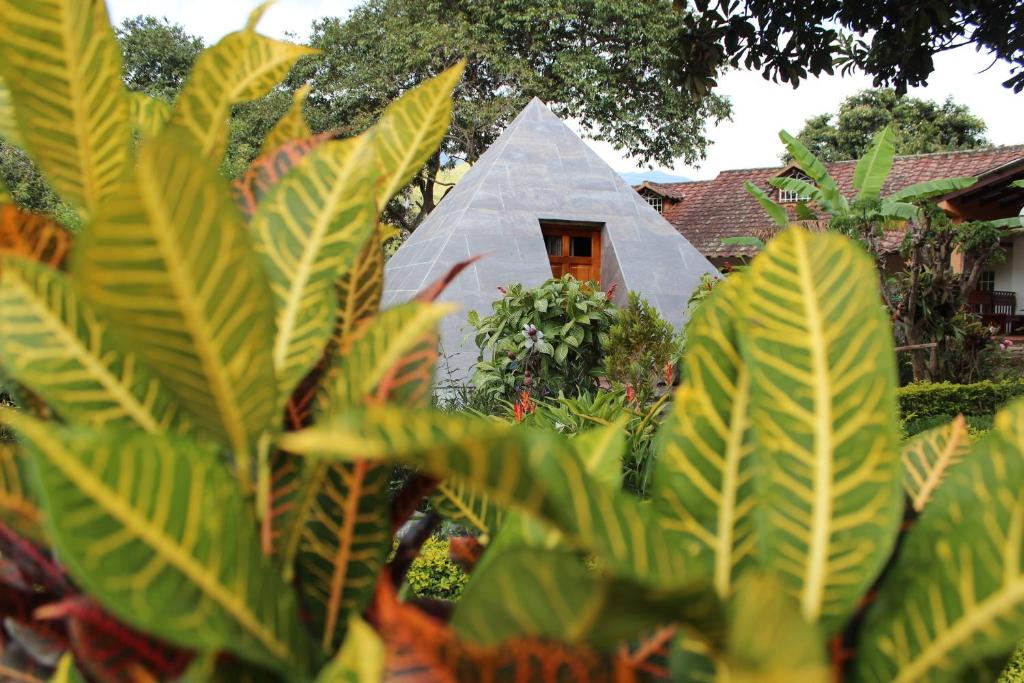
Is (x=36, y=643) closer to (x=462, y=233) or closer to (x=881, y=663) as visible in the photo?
(x=881, y=663)

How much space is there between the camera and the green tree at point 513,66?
17.9m

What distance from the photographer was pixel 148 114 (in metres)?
0.67

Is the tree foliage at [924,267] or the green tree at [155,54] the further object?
the green tree at [155,54]

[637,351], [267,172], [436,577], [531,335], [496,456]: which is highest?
[267,172]

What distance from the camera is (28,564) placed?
0.47m

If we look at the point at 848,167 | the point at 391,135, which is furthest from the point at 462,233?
the point at 848,167

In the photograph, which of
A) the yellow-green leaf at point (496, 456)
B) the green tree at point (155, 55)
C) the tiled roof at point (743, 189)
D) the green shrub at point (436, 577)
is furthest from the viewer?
the green tree at point (155, 55)

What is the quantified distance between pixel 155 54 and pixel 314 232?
23.6 metres

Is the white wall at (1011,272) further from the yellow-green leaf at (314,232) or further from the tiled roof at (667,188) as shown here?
the yellow-green leaf at (314,232)

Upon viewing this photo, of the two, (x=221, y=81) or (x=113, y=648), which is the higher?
(x=221, y=81)

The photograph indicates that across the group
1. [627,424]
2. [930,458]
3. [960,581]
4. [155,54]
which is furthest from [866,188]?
[155,54]

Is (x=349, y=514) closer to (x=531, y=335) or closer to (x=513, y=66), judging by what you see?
(x=531, y=335)

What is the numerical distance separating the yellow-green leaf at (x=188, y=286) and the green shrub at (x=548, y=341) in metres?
5.21

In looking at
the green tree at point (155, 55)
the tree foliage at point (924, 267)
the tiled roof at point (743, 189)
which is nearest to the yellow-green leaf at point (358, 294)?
the tree foliage at point (924, 267)
